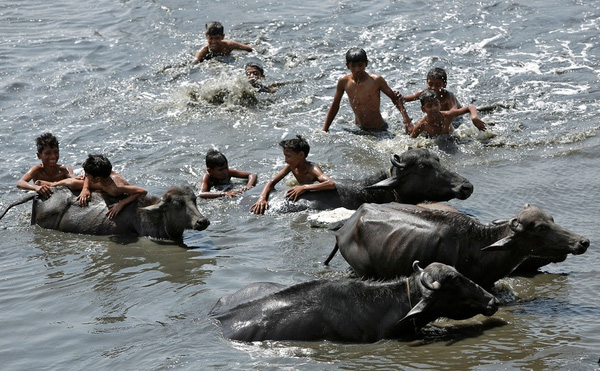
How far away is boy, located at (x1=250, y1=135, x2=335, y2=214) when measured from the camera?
10484mm

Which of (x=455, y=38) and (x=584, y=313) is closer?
(x=584, y=313)

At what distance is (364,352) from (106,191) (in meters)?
5.08

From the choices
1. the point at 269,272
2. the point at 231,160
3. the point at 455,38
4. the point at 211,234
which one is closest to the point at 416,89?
the point at 455,38

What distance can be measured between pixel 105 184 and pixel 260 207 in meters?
1.84

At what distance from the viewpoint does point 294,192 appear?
10.5 meters

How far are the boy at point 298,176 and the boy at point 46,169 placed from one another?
262 cm

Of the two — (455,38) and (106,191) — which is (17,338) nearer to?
(106,191)

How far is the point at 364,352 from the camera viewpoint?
21.1 ft

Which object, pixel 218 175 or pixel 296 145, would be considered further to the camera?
pixel 218 175

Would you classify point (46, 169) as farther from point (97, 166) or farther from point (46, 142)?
point (97, 166)

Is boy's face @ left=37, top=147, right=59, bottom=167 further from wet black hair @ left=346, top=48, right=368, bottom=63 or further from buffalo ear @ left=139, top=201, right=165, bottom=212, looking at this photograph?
wet black hair @ left=346, top=48, right=368, bottom=63

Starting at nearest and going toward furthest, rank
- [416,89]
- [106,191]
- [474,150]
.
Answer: [106,191] < [474,150] < [416,89]

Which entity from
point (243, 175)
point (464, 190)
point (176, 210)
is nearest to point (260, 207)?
point (176, 210)

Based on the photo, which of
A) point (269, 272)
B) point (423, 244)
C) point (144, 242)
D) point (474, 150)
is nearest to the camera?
point (423, 244)
